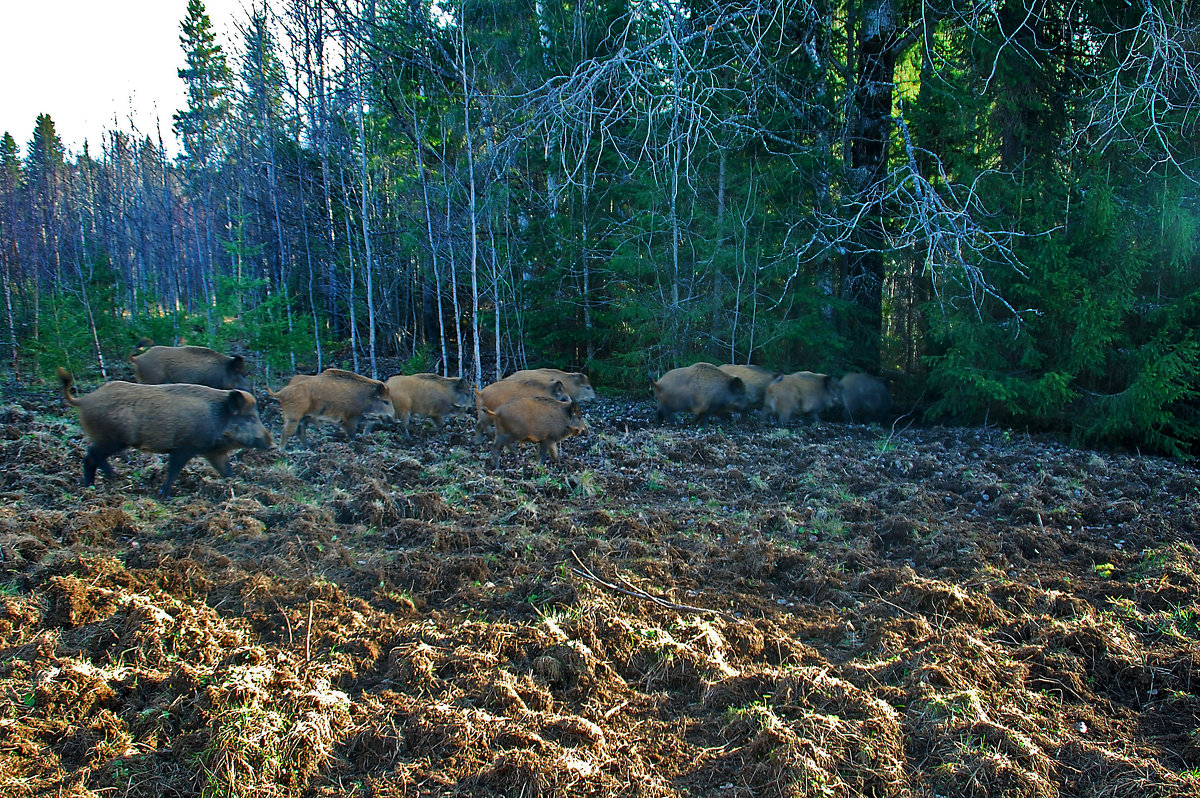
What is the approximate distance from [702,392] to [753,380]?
1044 millimetres

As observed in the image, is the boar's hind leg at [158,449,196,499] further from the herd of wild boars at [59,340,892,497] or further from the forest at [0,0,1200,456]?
the forest at [0,0,1200,456]

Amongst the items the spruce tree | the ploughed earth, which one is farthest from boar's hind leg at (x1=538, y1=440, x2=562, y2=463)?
the spruce tree

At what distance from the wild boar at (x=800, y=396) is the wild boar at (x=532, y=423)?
4622mm

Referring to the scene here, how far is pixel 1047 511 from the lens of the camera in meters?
6.42

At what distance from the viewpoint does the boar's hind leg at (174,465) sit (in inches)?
270

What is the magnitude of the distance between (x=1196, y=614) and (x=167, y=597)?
6165mm

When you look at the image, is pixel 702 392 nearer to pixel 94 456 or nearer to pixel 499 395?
pixel 499 395

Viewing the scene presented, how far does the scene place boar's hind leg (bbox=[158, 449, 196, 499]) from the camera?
6.85m

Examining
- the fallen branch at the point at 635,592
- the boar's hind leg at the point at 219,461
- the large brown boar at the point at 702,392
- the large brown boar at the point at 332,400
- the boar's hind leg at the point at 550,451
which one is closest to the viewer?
the fallen branch at the point at 635,592

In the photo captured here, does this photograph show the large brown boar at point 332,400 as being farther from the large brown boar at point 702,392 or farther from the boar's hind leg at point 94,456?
the large brown boar at point 702,392

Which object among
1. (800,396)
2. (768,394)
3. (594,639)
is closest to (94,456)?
(594,639)

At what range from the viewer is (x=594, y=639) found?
3875 millimetres

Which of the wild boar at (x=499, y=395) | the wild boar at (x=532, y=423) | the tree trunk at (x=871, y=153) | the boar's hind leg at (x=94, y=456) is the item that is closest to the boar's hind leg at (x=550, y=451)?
the wild boar at (x=532, y=423)

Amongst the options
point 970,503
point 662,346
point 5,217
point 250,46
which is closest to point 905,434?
point 970,503
